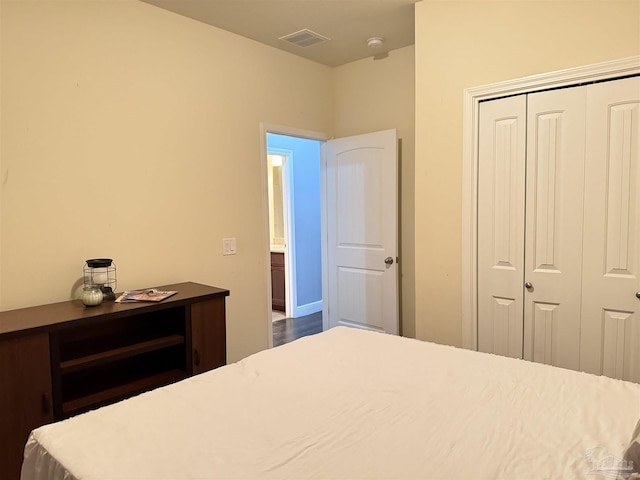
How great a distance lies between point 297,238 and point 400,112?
Result: 7.40ft

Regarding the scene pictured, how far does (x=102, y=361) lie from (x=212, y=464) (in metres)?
1.38

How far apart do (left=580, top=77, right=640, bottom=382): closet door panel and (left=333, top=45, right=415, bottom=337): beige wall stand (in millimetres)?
1470

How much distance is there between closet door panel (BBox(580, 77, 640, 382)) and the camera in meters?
2.26

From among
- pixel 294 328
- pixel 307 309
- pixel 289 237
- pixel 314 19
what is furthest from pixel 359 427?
pixel 307 309

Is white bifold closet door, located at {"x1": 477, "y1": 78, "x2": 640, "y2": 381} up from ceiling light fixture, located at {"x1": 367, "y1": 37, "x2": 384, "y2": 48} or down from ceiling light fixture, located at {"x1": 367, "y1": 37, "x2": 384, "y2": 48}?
down

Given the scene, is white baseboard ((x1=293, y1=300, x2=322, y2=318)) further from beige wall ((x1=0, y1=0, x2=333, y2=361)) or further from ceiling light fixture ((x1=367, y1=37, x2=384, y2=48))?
ceiling light fixture ((x1=367, y1=37, x2=384, y2=48))

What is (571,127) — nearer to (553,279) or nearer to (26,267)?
(553,279)

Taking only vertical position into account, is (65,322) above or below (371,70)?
below

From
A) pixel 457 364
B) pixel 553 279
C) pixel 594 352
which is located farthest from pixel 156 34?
pixel 594 352

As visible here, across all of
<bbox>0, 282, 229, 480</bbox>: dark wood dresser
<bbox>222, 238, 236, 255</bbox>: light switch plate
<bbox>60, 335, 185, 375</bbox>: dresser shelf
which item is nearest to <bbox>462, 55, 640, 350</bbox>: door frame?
<bbox>0, 282, 229, 480</bbox>: dark wood dresser

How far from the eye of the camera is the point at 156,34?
9.41 ft

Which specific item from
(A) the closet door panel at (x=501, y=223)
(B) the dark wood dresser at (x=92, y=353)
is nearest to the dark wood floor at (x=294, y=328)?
(B) the dark wood dresser at (x=92, y=353)

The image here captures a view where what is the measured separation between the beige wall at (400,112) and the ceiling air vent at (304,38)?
0.62 metres

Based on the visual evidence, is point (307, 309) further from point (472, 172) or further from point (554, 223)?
point (554, 223)
